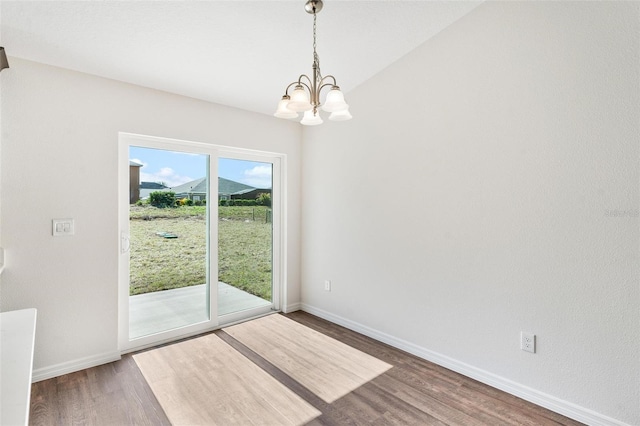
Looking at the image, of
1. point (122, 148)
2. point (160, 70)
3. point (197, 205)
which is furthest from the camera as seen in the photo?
point (197, 205)

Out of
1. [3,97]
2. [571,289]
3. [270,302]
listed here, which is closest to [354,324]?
[270,302]

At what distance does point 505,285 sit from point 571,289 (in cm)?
40

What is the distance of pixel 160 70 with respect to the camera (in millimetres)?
2645

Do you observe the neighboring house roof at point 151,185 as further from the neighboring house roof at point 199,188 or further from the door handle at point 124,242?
the door handle at point 124,242

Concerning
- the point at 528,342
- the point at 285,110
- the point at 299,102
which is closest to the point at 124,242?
the point at 285,110

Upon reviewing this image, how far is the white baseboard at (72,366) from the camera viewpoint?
7.94 ft

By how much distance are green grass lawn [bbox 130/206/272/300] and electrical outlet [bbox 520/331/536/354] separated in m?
2.75

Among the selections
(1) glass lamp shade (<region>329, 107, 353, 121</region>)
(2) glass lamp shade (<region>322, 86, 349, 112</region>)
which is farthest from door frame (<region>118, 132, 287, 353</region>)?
(2) glass lamp shade (<region>322, 86, 349, 112</region>)

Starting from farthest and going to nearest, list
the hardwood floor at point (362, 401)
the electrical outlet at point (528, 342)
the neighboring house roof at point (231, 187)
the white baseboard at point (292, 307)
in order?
the white baseboard at point (292, 307), the neighboring house roof at point (231, 187), the electrical outlet at point (528, 342), the hardwood floor at point (362, 401)

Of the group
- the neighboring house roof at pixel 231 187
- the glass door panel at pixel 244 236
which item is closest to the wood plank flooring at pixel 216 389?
the glass door panel at pixel 244 236

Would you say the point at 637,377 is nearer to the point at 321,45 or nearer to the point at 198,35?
the point at 321,45

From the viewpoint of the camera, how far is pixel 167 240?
10.4 feet

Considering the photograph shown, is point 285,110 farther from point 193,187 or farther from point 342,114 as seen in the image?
point 193,187

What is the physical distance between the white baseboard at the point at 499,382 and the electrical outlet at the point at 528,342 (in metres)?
0.28
